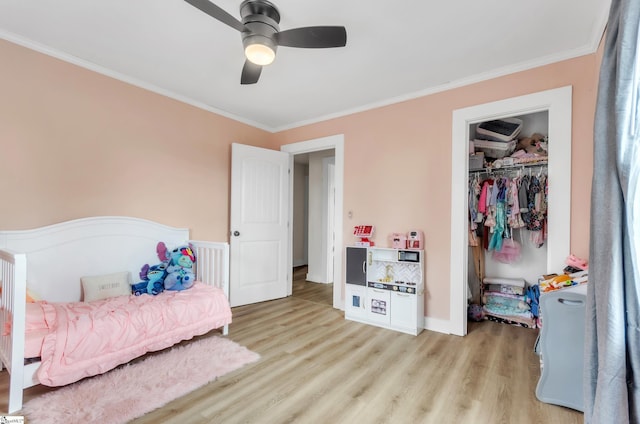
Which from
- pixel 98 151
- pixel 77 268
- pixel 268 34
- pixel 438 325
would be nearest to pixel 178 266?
pixel 77 268

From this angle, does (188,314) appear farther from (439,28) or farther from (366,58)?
(439,28)

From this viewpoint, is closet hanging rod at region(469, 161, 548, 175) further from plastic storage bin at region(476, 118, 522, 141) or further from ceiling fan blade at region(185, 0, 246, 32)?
ceiling fan blade at region(185, 0, 246, 32)

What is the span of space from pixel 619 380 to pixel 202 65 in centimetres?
315

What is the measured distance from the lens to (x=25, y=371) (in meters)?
1.66

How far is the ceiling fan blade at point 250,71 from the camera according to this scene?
2.07 meters

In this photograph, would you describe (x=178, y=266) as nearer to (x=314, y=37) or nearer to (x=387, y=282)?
(x=387, y=282)

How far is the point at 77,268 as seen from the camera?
2.46 metres

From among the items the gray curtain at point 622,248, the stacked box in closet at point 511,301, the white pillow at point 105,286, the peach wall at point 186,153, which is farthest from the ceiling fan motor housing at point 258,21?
the stacked box in closet at point 511,301

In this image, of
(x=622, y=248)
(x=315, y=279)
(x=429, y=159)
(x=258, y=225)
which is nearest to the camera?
(x=622, y=248)

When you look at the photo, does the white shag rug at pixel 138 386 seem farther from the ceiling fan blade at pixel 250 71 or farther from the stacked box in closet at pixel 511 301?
the stacked box in closet at pixel 511 301

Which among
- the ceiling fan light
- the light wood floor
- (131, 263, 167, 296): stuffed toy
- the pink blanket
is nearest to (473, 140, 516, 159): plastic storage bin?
the light wood floor

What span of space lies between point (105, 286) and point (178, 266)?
58cm

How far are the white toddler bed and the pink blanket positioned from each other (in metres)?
0.01

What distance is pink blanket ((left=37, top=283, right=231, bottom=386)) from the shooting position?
176 cm
